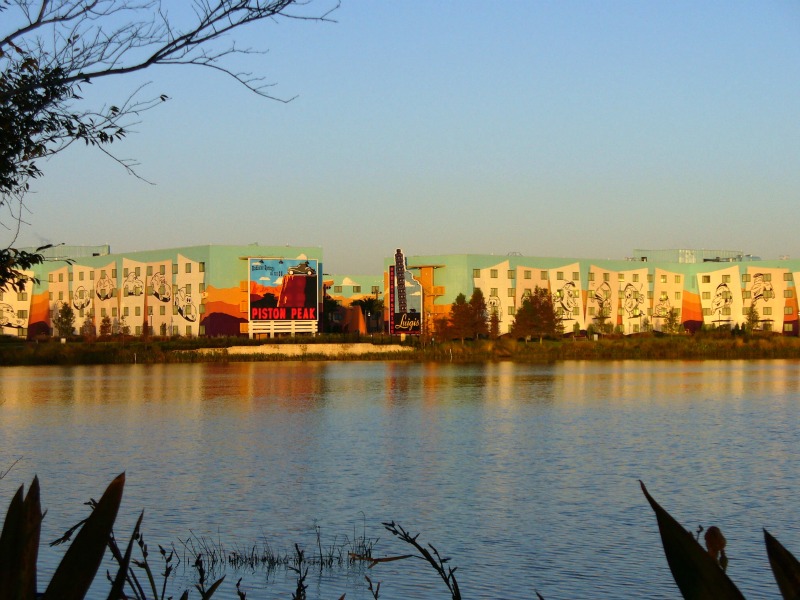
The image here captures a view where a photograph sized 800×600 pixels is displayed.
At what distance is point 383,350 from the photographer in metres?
96.0

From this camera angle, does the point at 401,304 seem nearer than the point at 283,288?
No

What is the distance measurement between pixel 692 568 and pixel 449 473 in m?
21.0

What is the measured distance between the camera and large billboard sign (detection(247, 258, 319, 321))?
101500 mm

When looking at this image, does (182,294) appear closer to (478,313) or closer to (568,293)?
(478,313)

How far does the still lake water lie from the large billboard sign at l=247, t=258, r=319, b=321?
50.7 metres

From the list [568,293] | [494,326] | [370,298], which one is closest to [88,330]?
[370,298]

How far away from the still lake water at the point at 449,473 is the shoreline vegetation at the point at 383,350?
38.8 meters

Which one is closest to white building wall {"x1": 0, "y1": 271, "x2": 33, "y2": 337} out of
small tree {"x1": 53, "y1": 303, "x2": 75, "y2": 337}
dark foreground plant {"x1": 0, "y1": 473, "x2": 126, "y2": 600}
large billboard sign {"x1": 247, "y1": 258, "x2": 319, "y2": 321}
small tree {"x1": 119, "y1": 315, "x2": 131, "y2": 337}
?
small tree {"x1": 53, "y1": 303, "x2": 75, "y2": 337}

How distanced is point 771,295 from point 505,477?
347 feet

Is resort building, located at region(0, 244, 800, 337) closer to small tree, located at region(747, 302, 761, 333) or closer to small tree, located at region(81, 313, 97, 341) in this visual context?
small tree, located at region(81, 313, 97, 341)

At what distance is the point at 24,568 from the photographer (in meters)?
2.55

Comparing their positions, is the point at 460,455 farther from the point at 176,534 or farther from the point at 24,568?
the point at 24,568

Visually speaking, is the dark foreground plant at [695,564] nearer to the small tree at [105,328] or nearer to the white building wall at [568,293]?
the small tree at [105,328]

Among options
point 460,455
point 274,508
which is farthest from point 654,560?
point 460,455
